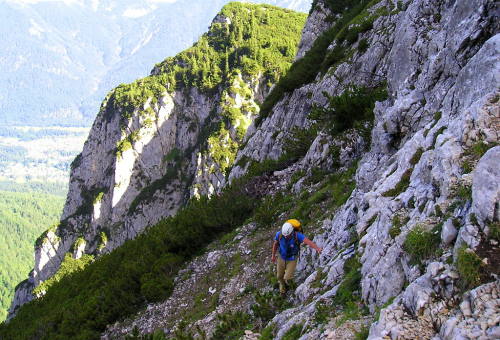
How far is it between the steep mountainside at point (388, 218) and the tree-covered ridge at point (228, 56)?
60619mm

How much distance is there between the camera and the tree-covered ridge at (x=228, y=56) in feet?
247

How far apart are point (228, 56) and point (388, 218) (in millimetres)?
84035

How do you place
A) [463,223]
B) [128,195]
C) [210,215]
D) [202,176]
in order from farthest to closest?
[128,195] < [202,176] < [210,215] < [463,223]

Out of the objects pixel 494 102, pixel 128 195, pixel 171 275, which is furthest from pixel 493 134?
pixel 128 195

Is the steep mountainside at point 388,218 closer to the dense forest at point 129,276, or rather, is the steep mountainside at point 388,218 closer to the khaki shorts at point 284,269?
the dense forest at point 129,276

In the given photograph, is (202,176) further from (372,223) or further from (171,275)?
(372,223)

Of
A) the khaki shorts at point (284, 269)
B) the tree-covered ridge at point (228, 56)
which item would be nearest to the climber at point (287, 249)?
the khaki shorts at point (284, 269)

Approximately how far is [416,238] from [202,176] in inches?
2455

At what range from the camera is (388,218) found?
18.3ft

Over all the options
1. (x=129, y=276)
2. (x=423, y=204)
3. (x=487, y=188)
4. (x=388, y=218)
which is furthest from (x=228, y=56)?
(x=487, y=188)

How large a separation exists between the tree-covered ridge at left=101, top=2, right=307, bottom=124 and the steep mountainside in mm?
60619

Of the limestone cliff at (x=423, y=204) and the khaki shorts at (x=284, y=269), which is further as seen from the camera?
the khaki shorts at (x=284, y=269)

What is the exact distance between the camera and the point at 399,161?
680cm

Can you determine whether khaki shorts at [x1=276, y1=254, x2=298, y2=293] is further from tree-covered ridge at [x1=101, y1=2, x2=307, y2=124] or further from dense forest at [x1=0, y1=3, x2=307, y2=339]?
tree-covered ridge at [x1=101, y1=2, x2=307, y2=124]
